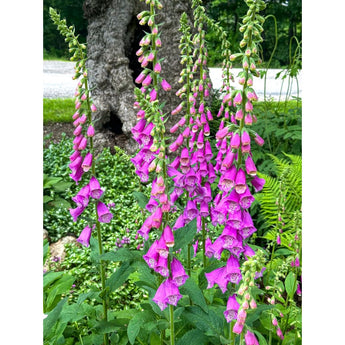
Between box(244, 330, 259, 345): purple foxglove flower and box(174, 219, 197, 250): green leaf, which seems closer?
box(244, 330, 259, 345): purple foxglove flower

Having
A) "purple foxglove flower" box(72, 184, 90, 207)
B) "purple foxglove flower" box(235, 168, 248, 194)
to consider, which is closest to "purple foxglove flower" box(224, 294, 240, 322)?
"purple foxglove flower" box(235, 168, 248, 194)

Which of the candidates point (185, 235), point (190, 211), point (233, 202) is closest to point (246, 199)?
point (233, 202)

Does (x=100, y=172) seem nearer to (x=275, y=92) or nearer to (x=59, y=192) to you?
(x=59, y=192)

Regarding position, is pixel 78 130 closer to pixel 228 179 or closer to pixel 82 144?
pixel 82 144

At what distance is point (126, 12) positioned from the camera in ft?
16.0

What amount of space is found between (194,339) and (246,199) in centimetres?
62

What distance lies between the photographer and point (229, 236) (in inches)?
52.5

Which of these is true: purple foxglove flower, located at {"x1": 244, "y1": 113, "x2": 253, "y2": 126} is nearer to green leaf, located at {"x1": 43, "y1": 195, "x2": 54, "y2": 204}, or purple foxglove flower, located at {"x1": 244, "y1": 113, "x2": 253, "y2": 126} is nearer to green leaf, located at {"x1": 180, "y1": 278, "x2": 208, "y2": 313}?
green leaf, located at {"x1": 180, "y1": 278, "x2": 208, "y2": 313}

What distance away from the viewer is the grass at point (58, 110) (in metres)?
6.53

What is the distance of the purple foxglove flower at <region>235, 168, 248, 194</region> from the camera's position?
4.23 feet

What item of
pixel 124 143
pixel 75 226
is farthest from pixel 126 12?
pixel 75 226

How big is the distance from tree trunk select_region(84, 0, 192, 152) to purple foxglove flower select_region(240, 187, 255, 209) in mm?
3396

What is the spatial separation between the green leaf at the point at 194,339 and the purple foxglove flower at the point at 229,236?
1.49ft

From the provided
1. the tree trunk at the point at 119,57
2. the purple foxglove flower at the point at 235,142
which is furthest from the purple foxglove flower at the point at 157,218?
the tree trunk at the point at 119,57
